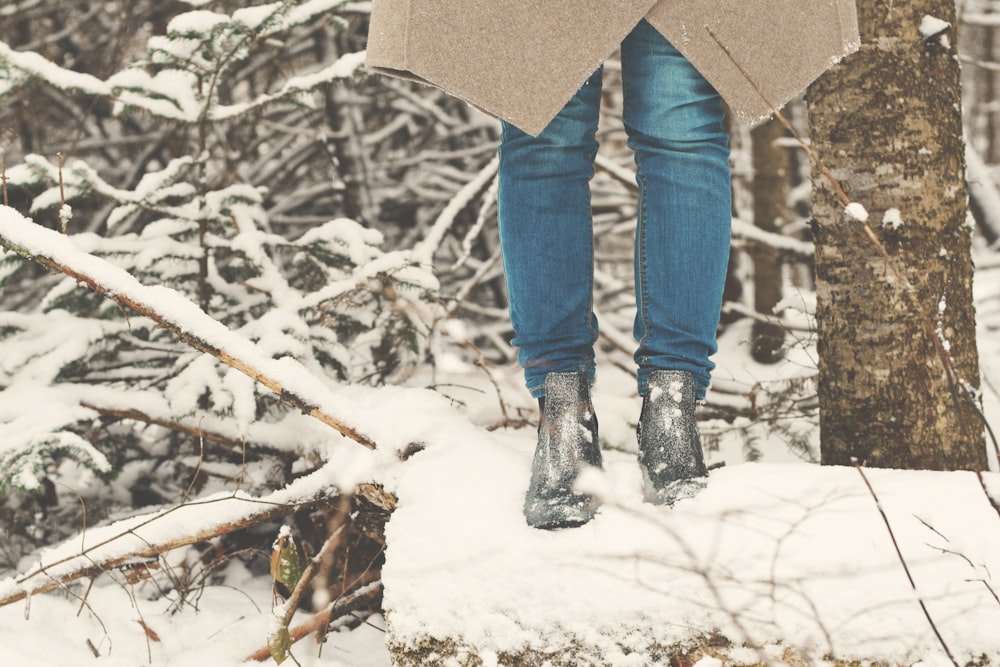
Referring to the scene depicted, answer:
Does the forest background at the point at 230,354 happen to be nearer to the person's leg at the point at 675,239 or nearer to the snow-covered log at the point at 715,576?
the snow-covered log at the point at 715,576

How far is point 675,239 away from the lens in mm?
1379

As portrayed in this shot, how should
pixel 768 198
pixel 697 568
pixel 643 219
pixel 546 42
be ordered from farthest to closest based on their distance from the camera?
pixel 768 198 < pixel 643 219 < pixel 546 42 < pixel 697 568

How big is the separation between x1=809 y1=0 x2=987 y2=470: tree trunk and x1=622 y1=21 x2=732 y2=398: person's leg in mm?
524

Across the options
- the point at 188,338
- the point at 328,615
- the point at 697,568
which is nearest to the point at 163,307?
the point at 188,338

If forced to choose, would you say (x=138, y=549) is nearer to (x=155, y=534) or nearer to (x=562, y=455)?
(x=155, y=534)

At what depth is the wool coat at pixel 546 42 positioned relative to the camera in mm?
1296

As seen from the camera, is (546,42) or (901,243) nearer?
(546,42)

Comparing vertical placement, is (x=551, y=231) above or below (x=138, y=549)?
above

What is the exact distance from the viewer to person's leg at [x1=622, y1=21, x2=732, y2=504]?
1.38 meters

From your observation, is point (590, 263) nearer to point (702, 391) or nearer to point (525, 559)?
point (702, 391)

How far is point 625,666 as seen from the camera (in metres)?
1.25

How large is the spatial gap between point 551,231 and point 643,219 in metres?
0.17

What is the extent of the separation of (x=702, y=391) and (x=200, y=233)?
1.76 m

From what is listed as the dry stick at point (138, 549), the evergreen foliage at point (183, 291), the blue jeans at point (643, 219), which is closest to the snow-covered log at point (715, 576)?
the blue jeans at point (643, 219)
